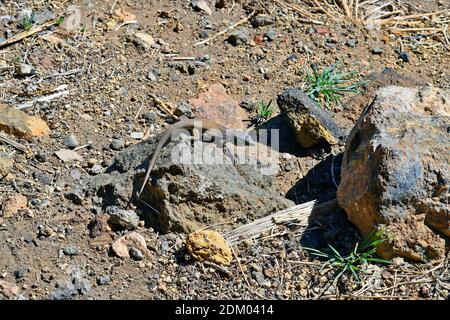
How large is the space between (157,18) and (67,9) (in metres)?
0.70

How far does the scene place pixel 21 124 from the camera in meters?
5.16

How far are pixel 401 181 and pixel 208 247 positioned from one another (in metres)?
1.12

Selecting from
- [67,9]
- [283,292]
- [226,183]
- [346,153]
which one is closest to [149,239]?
[226,183]

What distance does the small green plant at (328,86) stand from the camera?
5605 millimetres

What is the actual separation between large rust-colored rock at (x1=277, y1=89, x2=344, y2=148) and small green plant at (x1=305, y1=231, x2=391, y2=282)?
97 cm

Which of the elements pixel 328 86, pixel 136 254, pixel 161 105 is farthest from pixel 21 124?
pixel 328 86

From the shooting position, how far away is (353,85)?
5672mm

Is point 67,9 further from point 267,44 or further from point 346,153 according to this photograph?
point 346,153

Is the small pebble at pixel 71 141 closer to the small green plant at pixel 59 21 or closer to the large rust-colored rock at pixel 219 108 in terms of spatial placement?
the large rust-colored rock at pixel 219 108

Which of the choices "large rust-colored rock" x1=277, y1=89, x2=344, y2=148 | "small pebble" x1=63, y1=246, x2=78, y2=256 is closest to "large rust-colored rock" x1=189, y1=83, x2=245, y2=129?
"large rust-colored rock" x1=277, y1=89, x2=344, y2=148

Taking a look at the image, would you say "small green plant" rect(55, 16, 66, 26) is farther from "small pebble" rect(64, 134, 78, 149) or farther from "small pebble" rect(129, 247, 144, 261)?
"small pebble" rect(129, 247, 144, 261)

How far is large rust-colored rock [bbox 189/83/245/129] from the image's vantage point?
18.1 feet

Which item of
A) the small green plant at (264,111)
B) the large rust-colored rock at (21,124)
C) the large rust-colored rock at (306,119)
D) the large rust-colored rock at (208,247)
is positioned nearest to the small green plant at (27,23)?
the large rust-colored rock at (21,124)

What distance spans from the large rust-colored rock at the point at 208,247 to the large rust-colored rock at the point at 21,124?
1.42 meters
